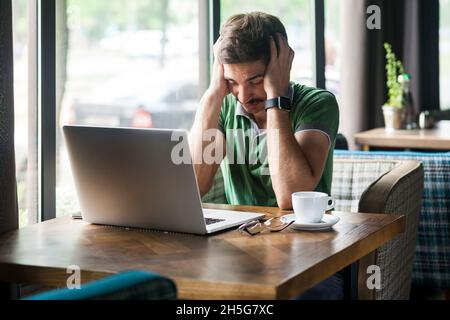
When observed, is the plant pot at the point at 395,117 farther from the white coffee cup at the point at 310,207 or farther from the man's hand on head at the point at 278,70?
the white coffee cup at the point at 310,207

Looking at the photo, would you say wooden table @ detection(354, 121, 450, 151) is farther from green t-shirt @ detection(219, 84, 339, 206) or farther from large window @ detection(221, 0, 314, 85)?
green t-shirt @ detection(219, 84, 339, 206)

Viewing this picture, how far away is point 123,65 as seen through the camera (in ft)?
10.8

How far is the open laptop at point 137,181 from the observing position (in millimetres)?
1947

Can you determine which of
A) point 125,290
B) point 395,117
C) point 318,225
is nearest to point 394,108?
point 395,117

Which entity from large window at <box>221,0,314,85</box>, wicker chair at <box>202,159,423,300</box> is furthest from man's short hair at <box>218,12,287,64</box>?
large window at <box>221,0,314,85</box>

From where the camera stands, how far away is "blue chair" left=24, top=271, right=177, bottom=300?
1012 millimetres

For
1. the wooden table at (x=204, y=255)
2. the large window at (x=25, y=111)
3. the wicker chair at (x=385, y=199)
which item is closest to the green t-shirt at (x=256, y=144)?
the wicker chair at (x=385, y=199)

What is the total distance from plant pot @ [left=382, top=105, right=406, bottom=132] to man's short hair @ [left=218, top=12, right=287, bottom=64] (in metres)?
2.30

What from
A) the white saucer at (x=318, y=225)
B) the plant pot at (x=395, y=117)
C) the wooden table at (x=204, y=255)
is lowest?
the wooden table at (x=204, y=255)

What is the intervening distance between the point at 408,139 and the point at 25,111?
98.6 inches

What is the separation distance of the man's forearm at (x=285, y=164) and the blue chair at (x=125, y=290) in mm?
1339

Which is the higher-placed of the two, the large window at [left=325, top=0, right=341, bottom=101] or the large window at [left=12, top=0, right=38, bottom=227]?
the large window at [left=325, top=0, right=341, bottom=101]

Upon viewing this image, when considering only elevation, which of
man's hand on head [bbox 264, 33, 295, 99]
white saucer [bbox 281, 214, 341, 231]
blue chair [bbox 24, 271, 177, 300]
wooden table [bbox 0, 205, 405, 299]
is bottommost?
wooden table [bbox 0, 205, 405, 299]

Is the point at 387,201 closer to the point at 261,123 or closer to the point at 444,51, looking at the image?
the point at 261,123
